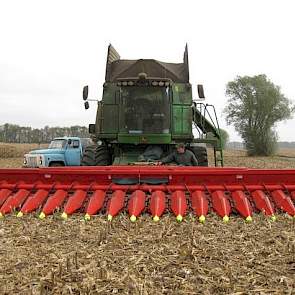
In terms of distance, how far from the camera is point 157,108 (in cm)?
822

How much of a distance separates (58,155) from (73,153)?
2.13 feet

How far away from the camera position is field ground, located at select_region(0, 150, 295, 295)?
274cm

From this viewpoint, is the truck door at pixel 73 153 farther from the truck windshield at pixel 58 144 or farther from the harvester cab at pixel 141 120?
the harvester cab at pixel 141 120

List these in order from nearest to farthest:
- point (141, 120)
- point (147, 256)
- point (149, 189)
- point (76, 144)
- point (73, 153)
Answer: point (147, 256), point (149, 189), point (141, 120), point (73, 153), point (76, 144)

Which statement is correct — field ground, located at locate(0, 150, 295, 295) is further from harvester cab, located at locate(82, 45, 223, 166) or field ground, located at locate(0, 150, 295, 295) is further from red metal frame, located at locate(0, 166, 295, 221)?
harvester cab, located at locate(82, 45, 223, 166)

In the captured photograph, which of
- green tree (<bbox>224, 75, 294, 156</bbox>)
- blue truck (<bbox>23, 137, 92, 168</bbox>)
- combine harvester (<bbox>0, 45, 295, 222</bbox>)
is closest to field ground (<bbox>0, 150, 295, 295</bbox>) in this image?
combine harvester (<bbox>0, 45, 295, 222</bbox>)

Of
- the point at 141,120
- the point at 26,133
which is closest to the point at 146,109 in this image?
the point at 141,120

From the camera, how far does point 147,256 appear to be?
3.36m

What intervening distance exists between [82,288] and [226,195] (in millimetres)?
2979

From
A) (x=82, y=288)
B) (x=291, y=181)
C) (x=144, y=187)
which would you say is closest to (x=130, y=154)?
(x=144, y=187)

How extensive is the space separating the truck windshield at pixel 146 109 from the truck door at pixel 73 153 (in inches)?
284

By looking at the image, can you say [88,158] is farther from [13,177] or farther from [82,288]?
[82,288]

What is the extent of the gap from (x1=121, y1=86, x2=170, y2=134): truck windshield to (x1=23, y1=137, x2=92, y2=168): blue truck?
5.99 metres

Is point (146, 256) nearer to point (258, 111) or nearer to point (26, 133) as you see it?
point (258, 111)
